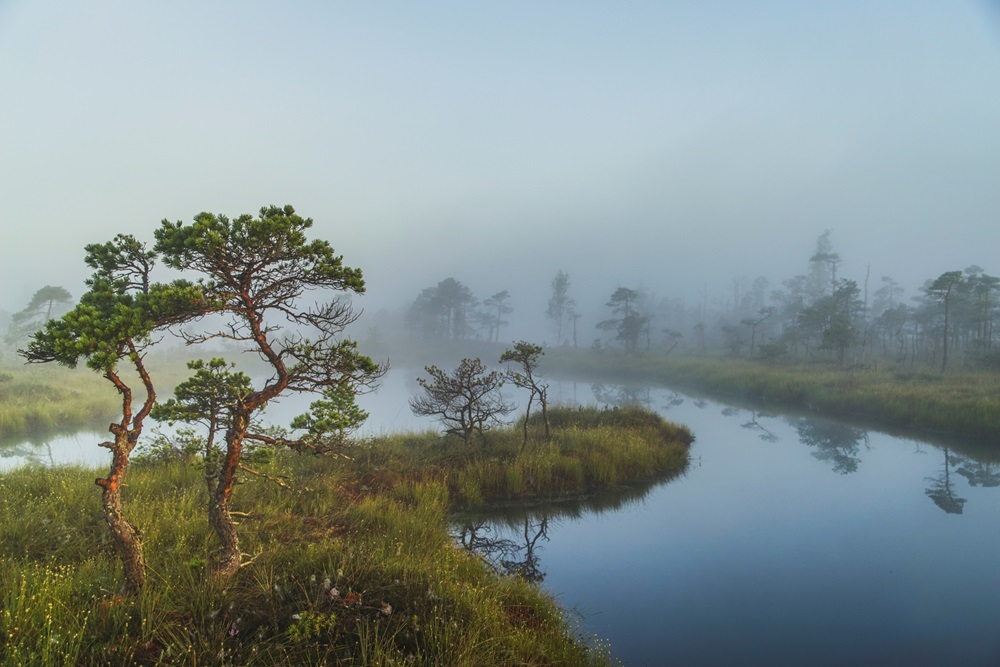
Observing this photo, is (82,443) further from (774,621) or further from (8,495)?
(774,621)

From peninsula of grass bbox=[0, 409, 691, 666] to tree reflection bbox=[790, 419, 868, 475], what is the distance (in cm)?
1420

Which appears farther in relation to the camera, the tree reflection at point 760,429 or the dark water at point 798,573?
the tree reflection at point 760,429

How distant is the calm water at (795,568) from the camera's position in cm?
605

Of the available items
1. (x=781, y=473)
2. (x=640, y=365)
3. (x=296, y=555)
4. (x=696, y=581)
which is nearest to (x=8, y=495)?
(x=296, y=555)

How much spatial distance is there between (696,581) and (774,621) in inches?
53.8

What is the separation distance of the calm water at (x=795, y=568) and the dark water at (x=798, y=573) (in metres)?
0.03

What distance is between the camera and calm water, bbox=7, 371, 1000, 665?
19.9 feet

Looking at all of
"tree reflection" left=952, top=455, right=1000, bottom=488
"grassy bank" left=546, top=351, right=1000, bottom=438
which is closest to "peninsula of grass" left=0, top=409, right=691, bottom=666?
"tree reflection" left=952, top=455, right=1000, bottom=488

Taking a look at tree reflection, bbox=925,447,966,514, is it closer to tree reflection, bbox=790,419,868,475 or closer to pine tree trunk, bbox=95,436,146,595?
tree reflection, bbox=790,419,868,475

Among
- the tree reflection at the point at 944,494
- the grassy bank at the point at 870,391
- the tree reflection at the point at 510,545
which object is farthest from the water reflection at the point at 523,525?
the grassy bank at the point at 870,391

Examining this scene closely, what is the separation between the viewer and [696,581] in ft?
25.4

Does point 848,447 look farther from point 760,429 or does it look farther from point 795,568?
point 795,568

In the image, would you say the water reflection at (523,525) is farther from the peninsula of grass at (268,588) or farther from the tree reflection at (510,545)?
the peninsula of grass at (268,588)

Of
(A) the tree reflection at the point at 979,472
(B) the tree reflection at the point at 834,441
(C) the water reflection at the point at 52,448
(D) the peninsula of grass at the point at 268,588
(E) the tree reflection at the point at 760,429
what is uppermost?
(D) the peninsula of grass at the point at 268,588
